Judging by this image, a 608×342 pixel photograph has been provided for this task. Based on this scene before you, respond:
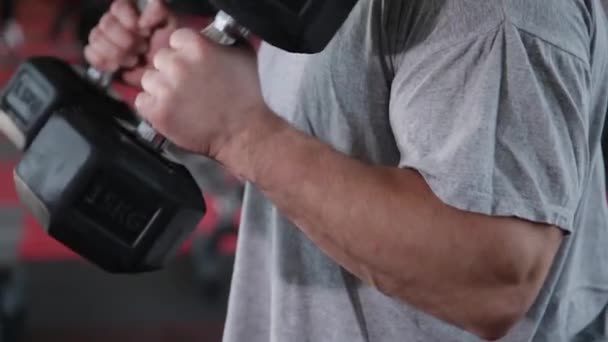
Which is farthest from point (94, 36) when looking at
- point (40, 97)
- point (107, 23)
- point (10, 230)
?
point (10, 230)

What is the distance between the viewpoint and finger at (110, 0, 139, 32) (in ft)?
3.30

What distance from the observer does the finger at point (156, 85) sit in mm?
691

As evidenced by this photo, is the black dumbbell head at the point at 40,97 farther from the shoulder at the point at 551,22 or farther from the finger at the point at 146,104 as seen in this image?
the shoulder at the point at 551,22

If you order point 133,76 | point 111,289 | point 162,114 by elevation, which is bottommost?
point 111,289

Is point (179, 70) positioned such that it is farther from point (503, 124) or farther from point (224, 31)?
point (503, 124)

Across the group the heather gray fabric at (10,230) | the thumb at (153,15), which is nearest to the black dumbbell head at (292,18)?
the thumb at (153,15)

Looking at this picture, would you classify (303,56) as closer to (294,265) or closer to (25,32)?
(294,265)

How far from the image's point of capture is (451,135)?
2.14 ft

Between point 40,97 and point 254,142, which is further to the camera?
point 40,97

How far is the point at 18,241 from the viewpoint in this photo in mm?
2441

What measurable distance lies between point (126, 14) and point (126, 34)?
0.02m

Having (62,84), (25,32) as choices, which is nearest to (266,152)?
(62,84)

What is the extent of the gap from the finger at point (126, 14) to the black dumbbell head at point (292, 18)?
35cm

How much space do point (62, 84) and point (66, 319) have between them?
1.35 meters
